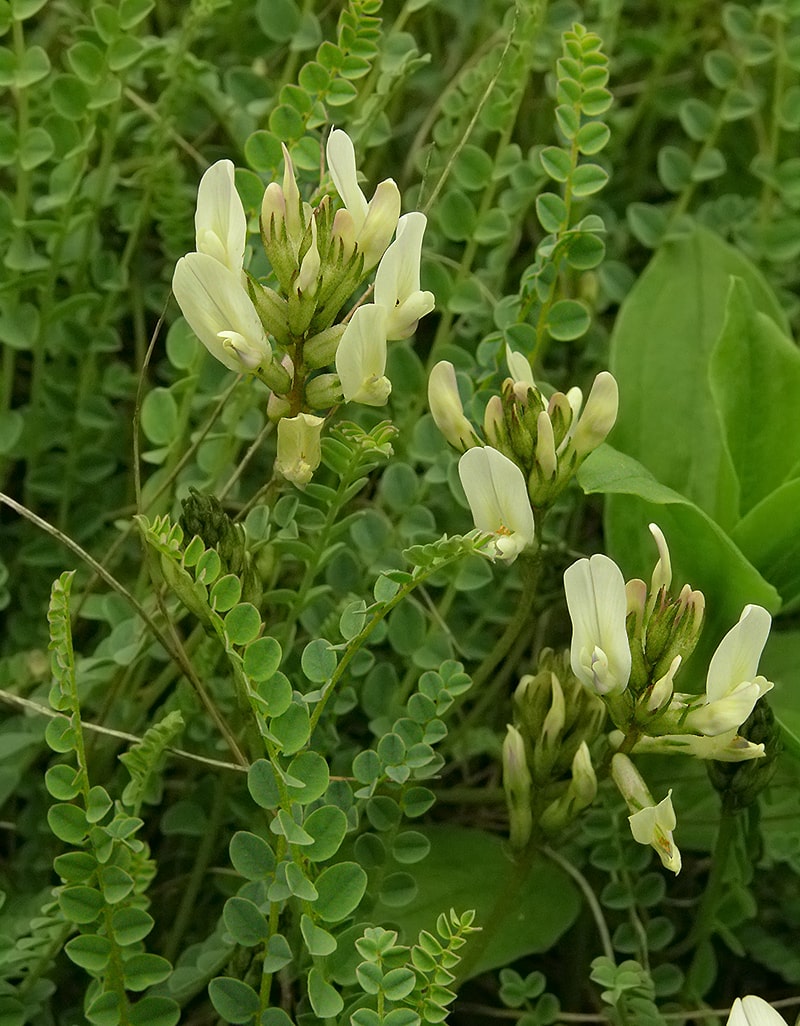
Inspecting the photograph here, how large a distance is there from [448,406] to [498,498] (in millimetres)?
66

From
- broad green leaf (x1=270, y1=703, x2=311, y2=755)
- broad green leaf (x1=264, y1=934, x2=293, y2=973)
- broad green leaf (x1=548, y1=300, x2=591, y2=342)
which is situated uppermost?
broad green leaf (x1=548, y1=300, x2=591, y2=342)

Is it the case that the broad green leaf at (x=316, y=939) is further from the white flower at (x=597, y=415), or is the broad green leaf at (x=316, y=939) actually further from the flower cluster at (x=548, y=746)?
the white flower at (x=597, y=415)

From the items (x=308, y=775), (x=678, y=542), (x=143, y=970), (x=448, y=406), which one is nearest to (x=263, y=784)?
(x=308, y=775)

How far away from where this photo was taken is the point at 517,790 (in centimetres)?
69

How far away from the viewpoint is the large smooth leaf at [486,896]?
31.5 inches

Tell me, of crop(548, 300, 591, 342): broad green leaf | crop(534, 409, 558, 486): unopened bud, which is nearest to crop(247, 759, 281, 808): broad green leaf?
crop(534, 409, 558, 486): unopened bud

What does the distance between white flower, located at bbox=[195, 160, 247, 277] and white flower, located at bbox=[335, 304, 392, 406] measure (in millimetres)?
67

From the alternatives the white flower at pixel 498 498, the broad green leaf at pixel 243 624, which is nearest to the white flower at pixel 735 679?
the white flower at pixel 498 498

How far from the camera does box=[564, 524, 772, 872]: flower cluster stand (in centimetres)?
62

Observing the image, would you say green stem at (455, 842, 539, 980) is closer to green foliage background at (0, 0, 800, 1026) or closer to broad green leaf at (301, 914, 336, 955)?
green foliage background at (0, 0, 800, 1026)

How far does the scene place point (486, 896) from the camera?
0.82 m

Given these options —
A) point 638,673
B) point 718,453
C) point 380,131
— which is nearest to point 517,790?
point 638,673

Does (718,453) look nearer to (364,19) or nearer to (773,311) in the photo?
(773,311)

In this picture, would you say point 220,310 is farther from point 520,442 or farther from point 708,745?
point 708,745
